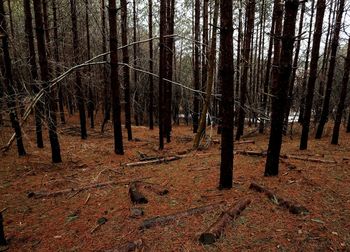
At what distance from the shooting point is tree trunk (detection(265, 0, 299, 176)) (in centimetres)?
616

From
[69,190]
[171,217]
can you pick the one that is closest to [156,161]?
[69,190]

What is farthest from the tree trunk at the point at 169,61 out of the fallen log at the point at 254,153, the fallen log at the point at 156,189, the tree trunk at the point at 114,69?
the fallen log at the point at 156,189

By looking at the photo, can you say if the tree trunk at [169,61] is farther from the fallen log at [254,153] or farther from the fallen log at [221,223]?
the fallen log at [221,223]

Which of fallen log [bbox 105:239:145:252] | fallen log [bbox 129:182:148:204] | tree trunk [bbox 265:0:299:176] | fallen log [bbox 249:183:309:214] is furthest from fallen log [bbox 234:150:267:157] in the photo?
fallen log [bbox 105:239:145:252]

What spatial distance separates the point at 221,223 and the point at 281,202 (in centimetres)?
162

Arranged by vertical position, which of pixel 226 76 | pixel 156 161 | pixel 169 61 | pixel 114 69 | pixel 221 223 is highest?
pixel 169 61

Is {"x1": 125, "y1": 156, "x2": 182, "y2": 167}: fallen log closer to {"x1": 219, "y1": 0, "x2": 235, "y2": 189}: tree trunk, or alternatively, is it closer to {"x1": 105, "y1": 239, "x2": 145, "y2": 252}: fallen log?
{"x1": 219, "y1": 0, "x2": 235, "y2": 189}: tree trunk

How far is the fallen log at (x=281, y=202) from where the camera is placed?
5172mm

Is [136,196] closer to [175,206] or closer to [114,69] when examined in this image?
[175,206]

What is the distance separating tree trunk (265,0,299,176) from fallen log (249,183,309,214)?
1092 mm

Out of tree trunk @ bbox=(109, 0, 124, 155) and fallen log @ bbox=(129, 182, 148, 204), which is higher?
tree trunk @ bbox=(109, 0, 124, 155)

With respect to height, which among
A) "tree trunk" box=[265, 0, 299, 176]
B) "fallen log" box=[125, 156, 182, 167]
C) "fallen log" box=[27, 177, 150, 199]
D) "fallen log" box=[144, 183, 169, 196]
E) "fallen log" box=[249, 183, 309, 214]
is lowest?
"fallen log" box=[27, 177, 150, 199]

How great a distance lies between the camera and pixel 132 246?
14.7ft

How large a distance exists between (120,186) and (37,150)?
23.1 feet
